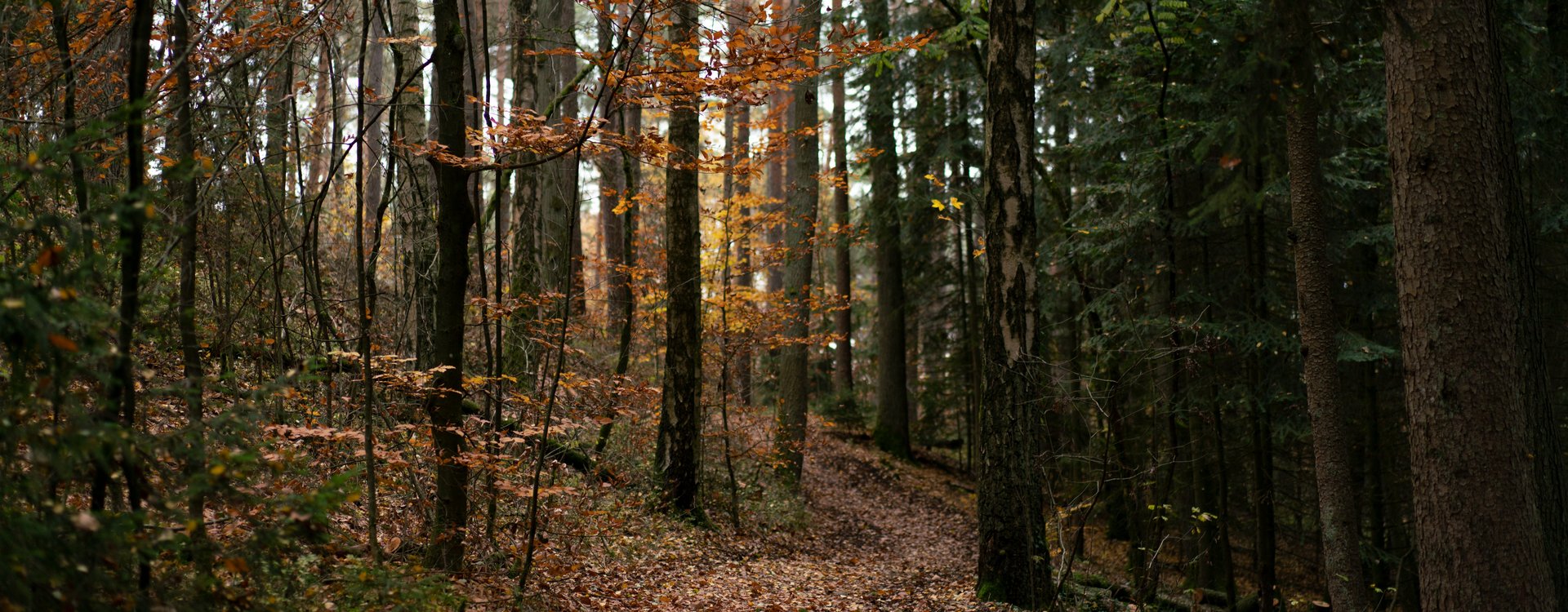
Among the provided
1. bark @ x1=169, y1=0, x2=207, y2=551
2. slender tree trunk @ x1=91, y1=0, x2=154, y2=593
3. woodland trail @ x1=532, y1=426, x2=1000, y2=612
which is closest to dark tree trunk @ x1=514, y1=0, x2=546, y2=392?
woodland trail @ x1=532, y1=426, x2=1000, y2=612

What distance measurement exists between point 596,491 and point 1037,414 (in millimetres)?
4131

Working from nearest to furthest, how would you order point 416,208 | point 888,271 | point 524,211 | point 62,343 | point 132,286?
point 62,343 → point 132,286 → point 416,208 → point 524,211 → point 888,271

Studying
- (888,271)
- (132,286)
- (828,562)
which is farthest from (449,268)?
(888,271)

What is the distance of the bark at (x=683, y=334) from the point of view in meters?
9.59

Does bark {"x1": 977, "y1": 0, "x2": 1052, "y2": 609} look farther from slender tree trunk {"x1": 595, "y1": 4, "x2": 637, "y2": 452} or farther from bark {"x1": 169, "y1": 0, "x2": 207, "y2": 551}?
bark {"x1": 169, "y1": 0, "x2": 207, "y2": 551}

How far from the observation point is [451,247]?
17.4 ft

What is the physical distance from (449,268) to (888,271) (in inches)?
543

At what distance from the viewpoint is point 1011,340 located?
7133 mm

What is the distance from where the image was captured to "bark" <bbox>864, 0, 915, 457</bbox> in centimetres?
1742

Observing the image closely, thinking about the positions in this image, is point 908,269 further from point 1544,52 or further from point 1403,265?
point 1403,265

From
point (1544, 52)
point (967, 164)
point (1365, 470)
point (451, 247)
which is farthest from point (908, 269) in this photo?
point (451, 247)

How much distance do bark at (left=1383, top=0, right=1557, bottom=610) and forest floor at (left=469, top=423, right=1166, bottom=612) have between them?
2.76 meters

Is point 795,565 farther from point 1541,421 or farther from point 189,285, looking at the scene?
point 189,285

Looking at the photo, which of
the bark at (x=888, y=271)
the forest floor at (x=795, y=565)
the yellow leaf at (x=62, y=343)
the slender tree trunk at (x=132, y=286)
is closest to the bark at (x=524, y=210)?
the forest floor at (x=795, y=565)
